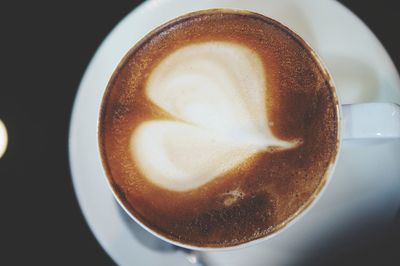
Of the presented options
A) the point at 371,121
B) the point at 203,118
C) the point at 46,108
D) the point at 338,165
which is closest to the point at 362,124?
the point at 371,121

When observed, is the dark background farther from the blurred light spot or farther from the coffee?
the coffee

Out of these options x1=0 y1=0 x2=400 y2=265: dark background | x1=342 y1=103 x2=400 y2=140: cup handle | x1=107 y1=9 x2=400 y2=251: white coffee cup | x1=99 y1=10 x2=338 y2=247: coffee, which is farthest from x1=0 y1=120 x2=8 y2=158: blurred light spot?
x1=342 y1=103 x2=400 y2=140: cup handle

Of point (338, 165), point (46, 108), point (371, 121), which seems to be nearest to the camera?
point (371, 121)

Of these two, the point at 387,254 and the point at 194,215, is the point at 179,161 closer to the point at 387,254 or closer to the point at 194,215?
the point at 194,215

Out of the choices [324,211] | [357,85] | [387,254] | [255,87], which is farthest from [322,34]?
[387,254]

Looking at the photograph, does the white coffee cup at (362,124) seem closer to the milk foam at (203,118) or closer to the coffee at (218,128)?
the coffee at (218,128)

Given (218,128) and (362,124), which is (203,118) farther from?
(362,124)
